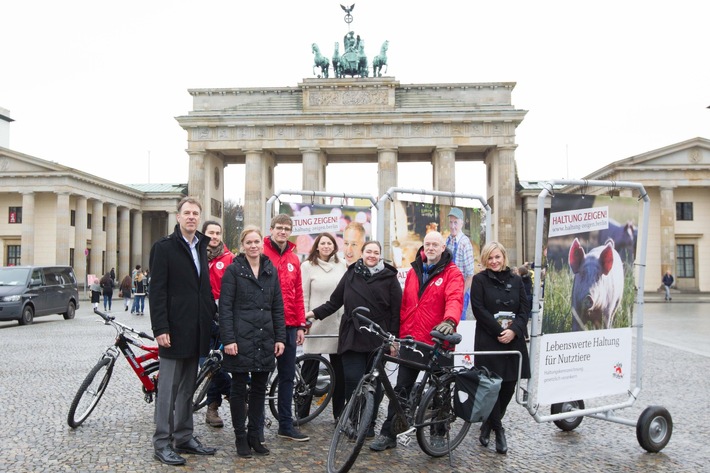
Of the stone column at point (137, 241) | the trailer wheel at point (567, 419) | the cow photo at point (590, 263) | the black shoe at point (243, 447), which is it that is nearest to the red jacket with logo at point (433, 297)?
the cow photo at point (590, 263)

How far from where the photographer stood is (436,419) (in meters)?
5.97

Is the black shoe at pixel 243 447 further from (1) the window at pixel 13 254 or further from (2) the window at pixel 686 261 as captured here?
(1) the window at pixel 13 254

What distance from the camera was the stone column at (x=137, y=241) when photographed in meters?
61.2

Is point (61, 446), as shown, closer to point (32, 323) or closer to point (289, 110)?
point (32, 323)

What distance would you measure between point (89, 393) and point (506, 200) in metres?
44.4

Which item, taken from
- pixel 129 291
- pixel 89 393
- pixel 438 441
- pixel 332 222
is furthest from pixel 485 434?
pixel 129 291

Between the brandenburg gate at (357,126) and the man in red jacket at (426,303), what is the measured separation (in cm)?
4317

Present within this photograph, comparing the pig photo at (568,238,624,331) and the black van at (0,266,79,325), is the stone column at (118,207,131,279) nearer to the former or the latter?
the black van at (0,266,79,325)

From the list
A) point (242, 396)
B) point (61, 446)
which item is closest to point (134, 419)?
point (61, 446)

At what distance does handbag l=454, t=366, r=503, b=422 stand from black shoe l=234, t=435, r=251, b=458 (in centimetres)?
183

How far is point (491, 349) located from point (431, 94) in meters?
46.6

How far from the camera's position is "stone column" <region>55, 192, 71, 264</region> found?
4772 cm

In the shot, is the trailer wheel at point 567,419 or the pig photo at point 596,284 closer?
the pig photo at point 596,284

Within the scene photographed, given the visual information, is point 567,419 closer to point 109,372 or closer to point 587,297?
point 587,297
